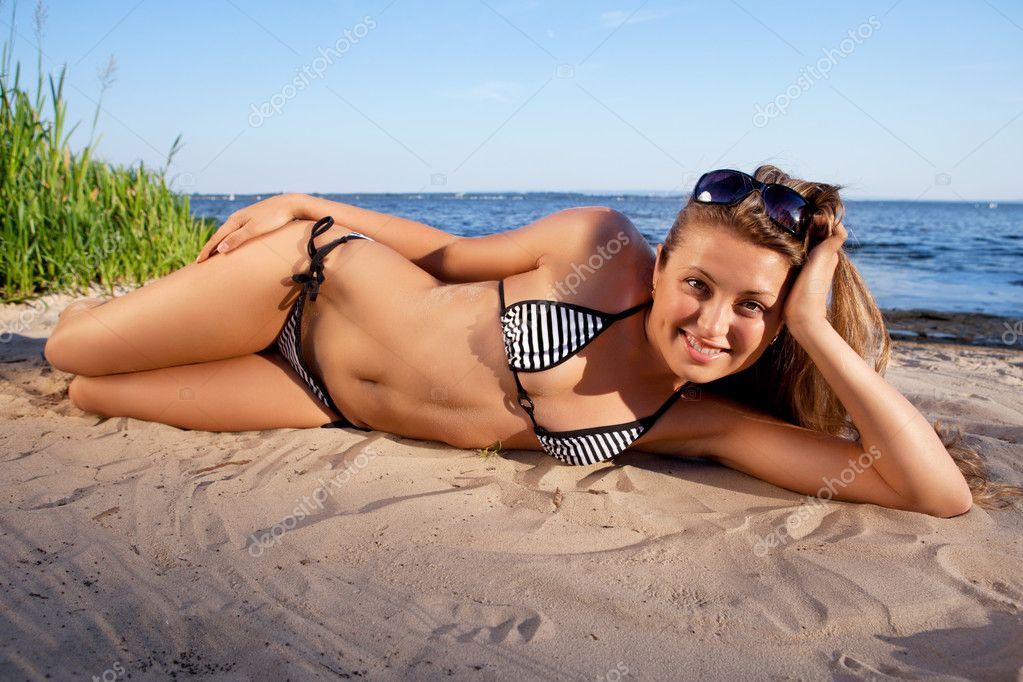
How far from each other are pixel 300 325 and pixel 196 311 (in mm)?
388

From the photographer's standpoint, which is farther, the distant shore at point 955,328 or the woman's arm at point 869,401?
the distant shore at point 955,328

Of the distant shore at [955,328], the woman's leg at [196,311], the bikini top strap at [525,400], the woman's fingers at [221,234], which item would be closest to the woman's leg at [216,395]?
the woman's leg at [196,311]

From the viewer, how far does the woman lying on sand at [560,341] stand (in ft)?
7.91

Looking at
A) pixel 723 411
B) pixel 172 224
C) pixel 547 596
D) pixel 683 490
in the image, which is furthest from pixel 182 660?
pixel 172 224

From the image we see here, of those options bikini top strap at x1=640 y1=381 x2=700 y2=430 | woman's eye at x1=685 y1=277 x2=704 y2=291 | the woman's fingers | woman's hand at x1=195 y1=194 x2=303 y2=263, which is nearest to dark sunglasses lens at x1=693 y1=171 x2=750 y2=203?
woman's eye at x1=685 y1=277 x2=704 y2=291

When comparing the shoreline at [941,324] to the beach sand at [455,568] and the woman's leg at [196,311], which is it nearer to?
the woman's leg at [196,311]

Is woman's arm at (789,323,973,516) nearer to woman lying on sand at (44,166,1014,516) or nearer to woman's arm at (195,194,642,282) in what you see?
woman lying on sand at (44,166,1014,516)

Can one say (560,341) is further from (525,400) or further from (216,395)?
(216,395)

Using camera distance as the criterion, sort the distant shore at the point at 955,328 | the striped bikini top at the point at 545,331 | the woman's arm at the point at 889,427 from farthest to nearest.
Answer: the distant shore at the point at 955,328 < the striped bikini top at the point at 545,331 < the woman's arm at the point at 889,427

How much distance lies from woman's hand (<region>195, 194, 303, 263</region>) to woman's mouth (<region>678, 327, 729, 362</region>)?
1648 millimetres

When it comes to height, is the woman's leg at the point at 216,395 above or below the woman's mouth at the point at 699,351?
below

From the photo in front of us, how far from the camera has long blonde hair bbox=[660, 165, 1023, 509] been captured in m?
2.35

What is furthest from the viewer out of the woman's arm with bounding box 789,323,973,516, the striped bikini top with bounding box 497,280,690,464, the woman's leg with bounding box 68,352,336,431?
the woman's leg with bounding box 68,352,336,431

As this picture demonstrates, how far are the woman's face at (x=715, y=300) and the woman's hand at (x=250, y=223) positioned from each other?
59.8 inches
